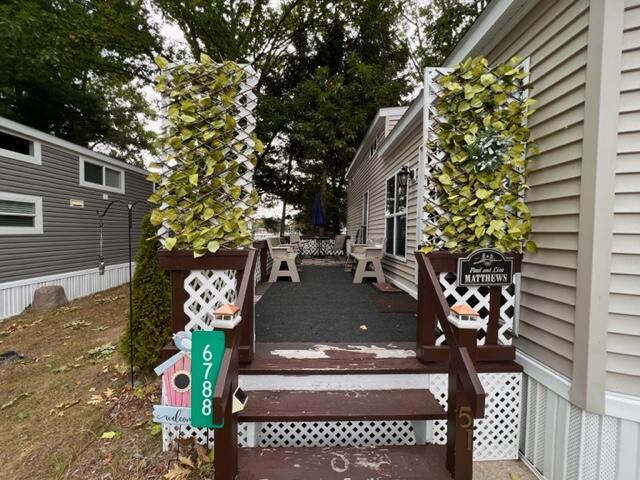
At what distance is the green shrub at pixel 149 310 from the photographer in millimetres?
3043

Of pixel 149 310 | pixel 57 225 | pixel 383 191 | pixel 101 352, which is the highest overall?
pixel 383 191

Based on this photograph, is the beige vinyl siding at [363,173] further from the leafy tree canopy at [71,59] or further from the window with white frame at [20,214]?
the leafy tree canopy at [71,59]

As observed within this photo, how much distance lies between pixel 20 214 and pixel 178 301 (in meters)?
6.93

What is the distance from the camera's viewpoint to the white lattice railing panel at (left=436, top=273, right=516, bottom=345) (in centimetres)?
246

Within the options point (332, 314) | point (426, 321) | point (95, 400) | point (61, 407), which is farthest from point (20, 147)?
point (426, 321)

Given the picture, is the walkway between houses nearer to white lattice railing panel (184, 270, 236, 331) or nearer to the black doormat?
the black doormat

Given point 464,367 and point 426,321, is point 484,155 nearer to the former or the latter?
point 426,321

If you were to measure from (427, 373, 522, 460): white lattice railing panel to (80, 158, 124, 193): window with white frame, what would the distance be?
9.84 meters

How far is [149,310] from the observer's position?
3.05 metres

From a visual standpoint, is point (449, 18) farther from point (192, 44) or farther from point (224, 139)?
point (224, 139)

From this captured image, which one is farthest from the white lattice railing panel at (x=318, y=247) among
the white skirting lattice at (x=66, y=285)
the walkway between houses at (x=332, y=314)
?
the walkway between houses at (x=332, y=314)

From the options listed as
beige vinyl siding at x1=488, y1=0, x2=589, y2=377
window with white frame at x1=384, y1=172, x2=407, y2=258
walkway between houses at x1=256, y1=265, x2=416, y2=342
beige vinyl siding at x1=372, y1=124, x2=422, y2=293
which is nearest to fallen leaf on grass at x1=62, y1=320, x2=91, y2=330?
walkway between houses at x1=256, y1=265, x2=416, y2=342

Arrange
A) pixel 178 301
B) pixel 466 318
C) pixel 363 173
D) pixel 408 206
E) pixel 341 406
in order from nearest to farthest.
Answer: pixel 466 318
pixel 341 406
pixel 178 301
pixel 408 206
pixel 363 173

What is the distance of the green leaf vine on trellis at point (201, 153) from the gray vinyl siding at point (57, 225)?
→ 647cm
